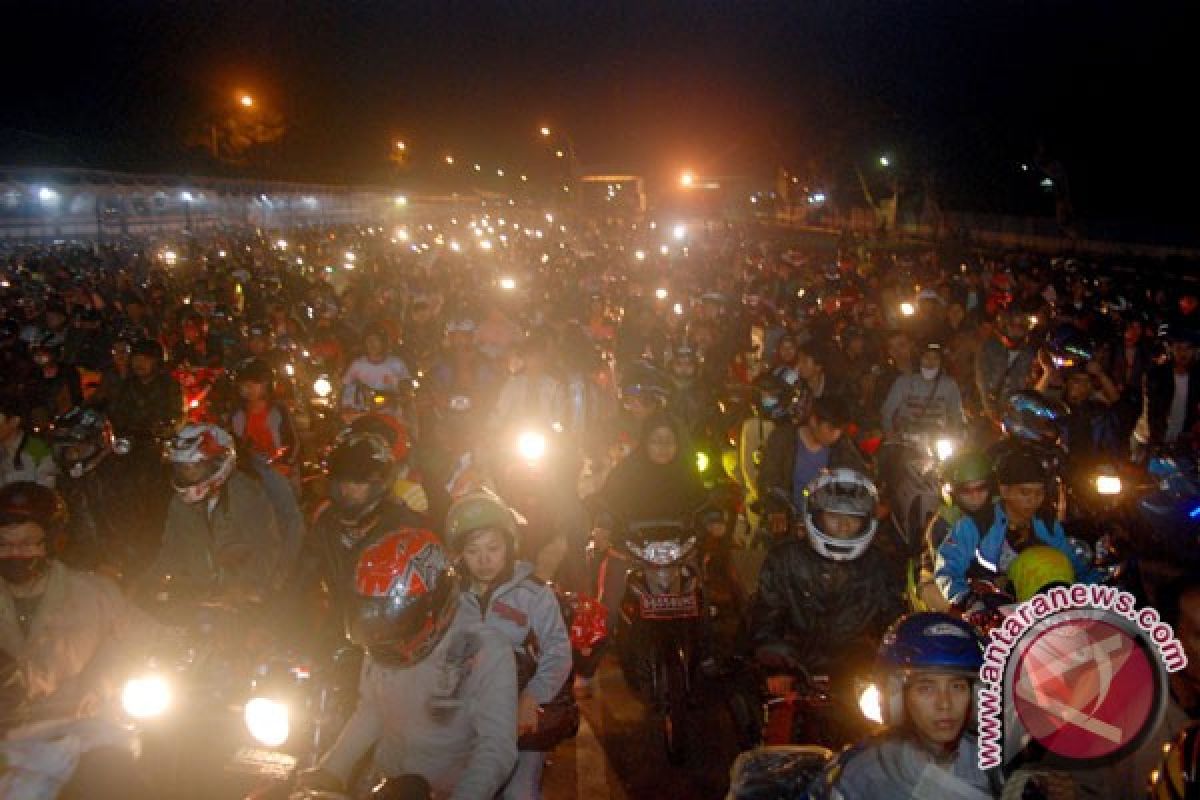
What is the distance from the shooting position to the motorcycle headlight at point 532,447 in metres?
8.38

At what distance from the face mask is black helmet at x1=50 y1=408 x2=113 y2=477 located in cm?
334

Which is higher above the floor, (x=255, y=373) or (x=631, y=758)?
(x=255, y=373)

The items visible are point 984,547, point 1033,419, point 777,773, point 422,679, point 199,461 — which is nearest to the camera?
point 777,773

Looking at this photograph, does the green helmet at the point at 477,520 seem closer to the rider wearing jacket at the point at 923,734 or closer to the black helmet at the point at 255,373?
the rider wearing jacket at the point at 923,734

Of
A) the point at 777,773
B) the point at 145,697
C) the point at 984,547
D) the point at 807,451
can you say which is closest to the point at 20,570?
the point at 145,697

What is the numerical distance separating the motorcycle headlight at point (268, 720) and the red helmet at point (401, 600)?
3.03 feet

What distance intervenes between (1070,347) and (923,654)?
7.29m

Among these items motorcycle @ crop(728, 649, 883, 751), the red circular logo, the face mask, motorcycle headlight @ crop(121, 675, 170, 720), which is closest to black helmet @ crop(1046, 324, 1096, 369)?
motorcycle @ crop(728, 649, 883, 751)

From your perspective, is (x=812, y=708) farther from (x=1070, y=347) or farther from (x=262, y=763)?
(x=1070, y=347)

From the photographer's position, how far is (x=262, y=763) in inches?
186

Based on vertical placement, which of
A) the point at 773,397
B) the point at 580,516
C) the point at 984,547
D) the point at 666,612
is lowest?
the point at 666,612

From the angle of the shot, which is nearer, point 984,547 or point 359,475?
point 359,475

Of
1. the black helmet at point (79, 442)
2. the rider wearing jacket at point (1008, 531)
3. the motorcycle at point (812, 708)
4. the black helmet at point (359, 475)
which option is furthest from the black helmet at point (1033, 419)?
the black helmet at point (79, 442)

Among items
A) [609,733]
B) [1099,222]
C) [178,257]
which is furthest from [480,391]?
[1099,222]
